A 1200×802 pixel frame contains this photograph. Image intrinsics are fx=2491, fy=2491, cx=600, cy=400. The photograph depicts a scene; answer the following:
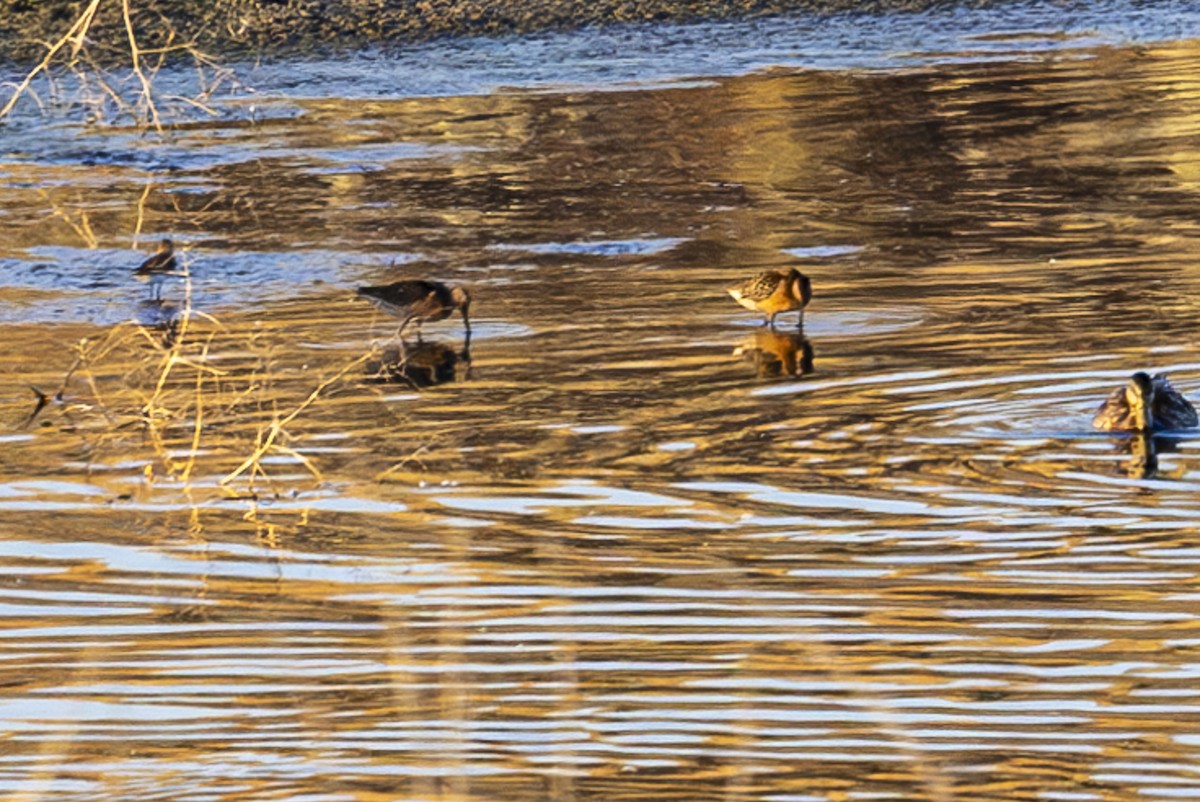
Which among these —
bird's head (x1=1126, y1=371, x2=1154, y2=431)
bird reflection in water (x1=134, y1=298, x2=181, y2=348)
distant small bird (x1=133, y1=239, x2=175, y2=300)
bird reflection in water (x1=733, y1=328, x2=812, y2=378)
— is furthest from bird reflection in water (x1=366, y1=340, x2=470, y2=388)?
bird's head (x1=1126, y1=371, x2=1154, y2=431)

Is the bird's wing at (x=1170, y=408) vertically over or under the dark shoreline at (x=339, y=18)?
under

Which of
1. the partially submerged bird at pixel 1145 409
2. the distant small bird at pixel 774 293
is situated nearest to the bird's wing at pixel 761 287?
the distant small bird at pixel 774 293

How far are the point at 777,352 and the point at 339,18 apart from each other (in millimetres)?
11617

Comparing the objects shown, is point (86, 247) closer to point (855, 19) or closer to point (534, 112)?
point (534, 112)

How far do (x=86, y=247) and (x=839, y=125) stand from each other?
5835mm

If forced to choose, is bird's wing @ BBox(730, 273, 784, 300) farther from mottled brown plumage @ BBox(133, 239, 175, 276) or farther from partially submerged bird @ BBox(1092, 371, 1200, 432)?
mottled brown plumage @ BBox(133, 239, 175, 276)

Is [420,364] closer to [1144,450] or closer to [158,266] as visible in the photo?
[158,266]

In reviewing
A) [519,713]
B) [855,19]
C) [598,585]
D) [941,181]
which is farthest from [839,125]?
[519,713]

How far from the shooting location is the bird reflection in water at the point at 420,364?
35.8ft

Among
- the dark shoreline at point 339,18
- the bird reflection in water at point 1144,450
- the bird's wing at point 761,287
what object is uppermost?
the dark shoreline at point 339,18

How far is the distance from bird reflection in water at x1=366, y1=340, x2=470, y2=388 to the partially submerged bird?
2884 mm

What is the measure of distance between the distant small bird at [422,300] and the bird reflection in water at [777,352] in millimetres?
1362

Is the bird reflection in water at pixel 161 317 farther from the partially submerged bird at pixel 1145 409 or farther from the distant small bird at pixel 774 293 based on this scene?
the partially submerged bird at pixel 1145 409

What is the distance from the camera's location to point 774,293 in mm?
11578
